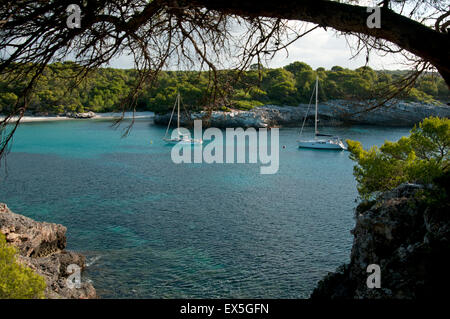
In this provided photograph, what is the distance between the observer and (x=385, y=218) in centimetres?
812

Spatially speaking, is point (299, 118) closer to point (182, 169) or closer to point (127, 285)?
point (182, 169)

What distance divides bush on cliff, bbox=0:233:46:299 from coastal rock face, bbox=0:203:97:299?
340 centimetres

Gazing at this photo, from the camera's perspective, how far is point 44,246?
1205 cm

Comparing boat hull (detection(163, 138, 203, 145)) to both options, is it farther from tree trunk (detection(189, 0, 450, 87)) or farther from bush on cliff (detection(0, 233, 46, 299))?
tree trunk (detection(189, 0, 450, 87))

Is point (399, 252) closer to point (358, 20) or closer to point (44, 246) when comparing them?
point (358, 20)

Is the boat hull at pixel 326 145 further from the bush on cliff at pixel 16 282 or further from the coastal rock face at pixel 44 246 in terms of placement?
the bush on cliff at pixel 16 282

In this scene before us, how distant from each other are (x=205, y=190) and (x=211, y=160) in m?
8.31

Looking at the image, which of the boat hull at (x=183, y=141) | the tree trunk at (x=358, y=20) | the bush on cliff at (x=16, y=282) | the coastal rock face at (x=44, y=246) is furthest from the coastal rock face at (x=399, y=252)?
the boat hull at (x=183, y=141)

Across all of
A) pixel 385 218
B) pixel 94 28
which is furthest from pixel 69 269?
pixel 94 28


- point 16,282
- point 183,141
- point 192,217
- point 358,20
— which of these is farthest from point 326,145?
point 358,20

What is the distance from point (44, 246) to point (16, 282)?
24.4 feet

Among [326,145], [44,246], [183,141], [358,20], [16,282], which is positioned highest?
[358,20]

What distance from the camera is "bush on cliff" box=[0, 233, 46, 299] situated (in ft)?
16.6

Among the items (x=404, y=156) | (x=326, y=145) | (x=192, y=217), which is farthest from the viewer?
(x=326, y=145)
